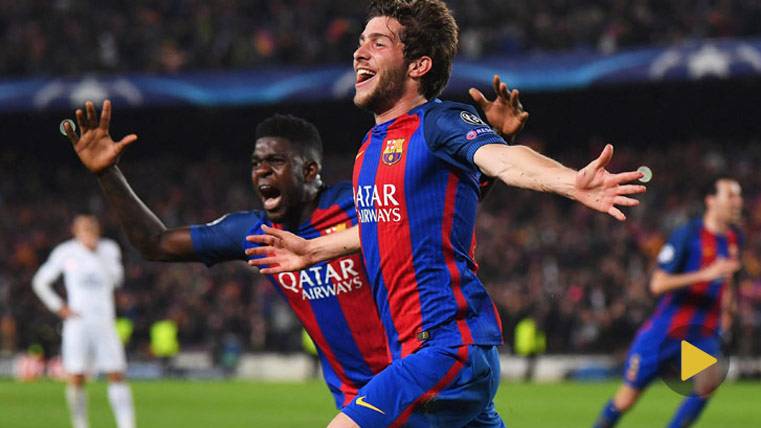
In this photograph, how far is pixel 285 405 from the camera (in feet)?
48.9

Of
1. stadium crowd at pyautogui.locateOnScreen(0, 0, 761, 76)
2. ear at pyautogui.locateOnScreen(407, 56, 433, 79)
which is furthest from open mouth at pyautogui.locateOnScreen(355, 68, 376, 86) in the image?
stadium crowd at pyautogui.locateOnScreen(0, 0, 761, 76)

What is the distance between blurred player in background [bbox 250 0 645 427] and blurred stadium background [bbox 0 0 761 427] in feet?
40.1

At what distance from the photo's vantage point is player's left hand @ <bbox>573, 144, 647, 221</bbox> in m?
3.34

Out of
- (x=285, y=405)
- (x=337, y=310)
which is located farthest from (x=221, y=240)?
(x=285, y=405)

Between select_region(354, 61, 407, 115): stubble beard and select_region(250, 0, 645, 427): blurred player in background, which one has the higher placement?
select_region(354, 61, 407, 115): stubble beard

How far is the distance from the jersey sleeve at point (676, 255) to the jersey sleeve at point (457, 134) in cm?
566

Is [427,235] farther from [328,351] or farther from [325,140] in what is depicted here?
[325,140]

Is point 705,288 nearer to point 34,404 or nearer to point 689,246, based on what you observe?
point 689,246

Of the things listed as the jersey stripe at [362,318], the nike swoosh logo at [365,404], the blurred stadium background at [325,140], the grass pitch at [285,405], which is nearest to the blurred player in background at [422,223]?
the nike swoosh logo at [365,404]

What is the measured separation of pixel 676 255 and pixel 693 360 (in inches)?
45.0

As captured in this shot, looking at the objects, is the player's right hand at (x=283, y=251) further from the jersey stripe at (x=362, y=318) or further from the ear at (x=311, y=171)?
the ear at (x=311, y=171)

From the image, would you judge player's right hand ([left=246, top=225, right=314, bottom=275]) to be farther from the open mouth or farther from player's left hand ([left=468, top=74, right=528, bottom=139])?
player's left hand ([left=468, top=74, right=528, bottom=139])

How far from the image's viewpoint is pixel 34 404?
15.1m

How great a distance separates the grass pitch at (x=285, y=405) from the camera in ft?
40.9
